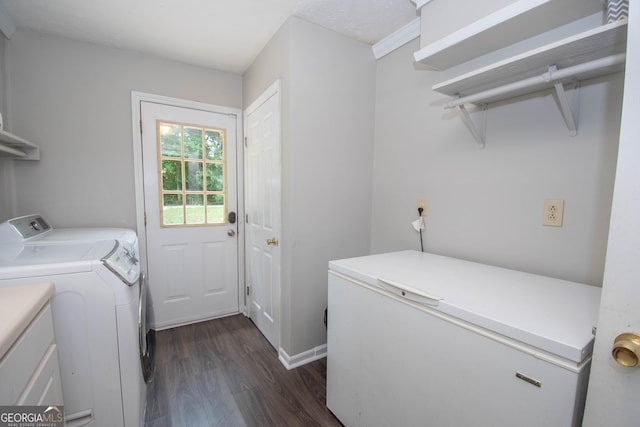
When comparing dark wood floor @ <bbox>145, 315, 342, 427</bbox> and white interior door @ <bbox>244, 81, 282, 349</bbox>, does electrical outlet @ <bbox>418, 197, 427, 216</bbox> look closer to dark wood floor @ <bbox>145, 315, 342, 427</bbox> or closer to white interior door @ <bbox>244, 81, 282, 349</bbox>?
white interior door @ <bbox>244, 81, 282, 349</bbox>

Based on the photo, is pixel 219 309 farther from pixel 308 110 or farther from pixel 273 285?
pixel 308 110

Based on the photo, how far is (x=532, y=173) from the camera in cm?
126

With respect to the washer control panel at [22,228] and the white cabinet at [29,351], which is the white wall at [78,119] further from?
the white cabinet at [29,351]

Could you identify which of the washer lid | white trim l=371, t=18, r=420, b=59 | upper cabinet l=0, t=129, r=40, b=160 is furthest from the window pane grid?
white trim l=371, t=18, r=420, b=59

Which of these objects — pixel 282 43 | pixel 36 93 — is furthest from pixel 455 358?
pixel 36 93

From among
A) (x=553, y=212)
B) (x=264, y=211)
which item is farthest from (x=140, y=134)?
(x=553, y=212)

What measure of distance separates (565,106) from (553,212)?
17.8 inches

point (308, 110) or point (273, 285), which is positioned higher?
point (308, 110)

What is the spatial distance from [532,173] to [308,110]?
4.38 feet

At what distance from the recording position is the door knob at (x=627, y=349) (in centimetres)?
56

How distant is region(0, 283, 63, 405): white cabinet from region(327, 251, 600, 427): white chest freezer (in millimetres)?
1154

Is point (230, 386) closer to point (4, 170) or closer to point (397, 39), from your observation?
point (4, 170)

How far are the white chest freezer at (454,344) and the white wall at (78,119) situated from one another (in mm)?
2068

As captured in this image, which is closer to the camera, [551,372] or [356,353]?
[551,372]
